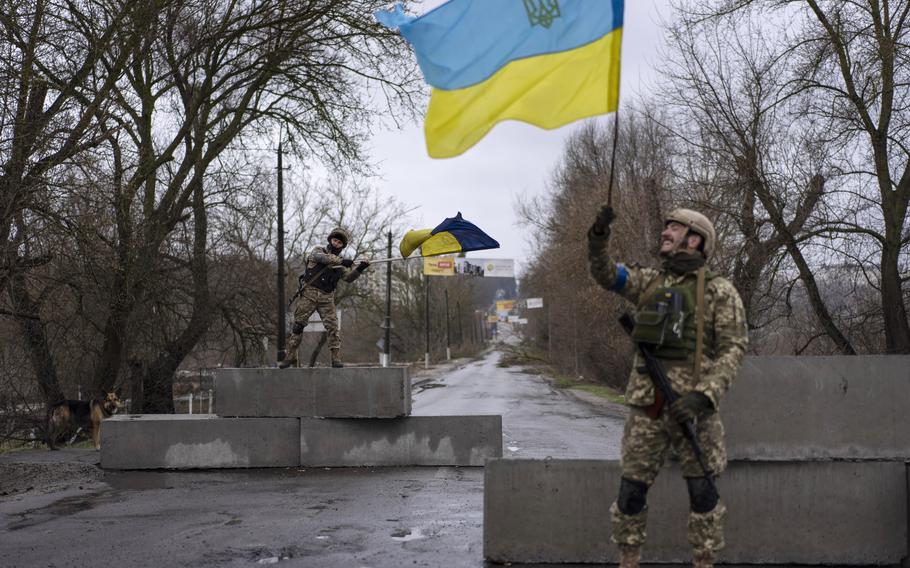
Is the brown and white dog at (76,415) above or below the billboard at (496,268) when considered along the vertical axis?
below

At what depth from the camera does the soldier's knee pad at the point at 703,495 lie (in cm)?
498

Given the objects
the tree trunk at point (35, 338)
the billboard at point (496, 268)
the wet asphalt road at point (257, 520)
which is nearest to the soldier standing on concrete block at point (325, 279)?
the wet asphalt road at point (257, 520)

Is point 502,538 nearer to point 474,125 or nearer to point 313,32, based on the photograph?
point 474,125

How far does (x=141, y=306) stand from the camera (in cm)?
2164

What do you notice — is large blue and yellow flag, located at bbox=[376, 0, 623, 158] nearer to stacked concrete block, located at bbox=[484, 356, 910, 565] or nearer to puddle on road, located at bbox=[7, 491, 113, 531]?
stacked concrete block, located at bbox=[484, 356, 910, 565]

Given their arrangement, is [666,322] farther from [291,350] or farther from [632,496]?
[291,350]

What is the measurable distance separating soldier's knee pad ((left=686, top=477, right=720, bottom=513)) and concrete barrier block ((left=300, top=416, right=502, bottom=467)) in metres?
7.06

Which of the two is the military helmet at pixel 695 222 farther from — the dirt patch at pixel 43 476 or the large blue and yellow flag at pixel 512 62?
the dirt patch at pixel 43 476

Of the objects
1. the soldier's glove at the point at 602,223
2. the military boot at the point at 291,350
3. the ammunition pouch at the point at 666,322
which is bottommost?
the military boot at the point at 291,350

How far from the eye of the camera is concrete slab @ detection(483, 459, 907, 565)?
240 inches

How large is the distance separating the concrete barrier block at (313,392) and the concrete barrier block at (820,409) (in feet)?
18.3

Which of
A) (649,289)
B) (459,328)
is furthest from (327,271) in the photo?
(459,328)

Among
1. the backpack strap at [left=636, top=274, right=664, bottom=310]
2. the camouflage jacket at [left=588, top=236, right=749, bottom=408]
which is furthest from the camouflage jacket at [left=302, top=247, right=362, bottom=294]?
the camouflage jacket at [left=588, top=236, right=749, bottom=408]

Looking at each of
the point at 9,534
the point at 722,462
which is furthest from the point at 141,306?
the point at 722,462
